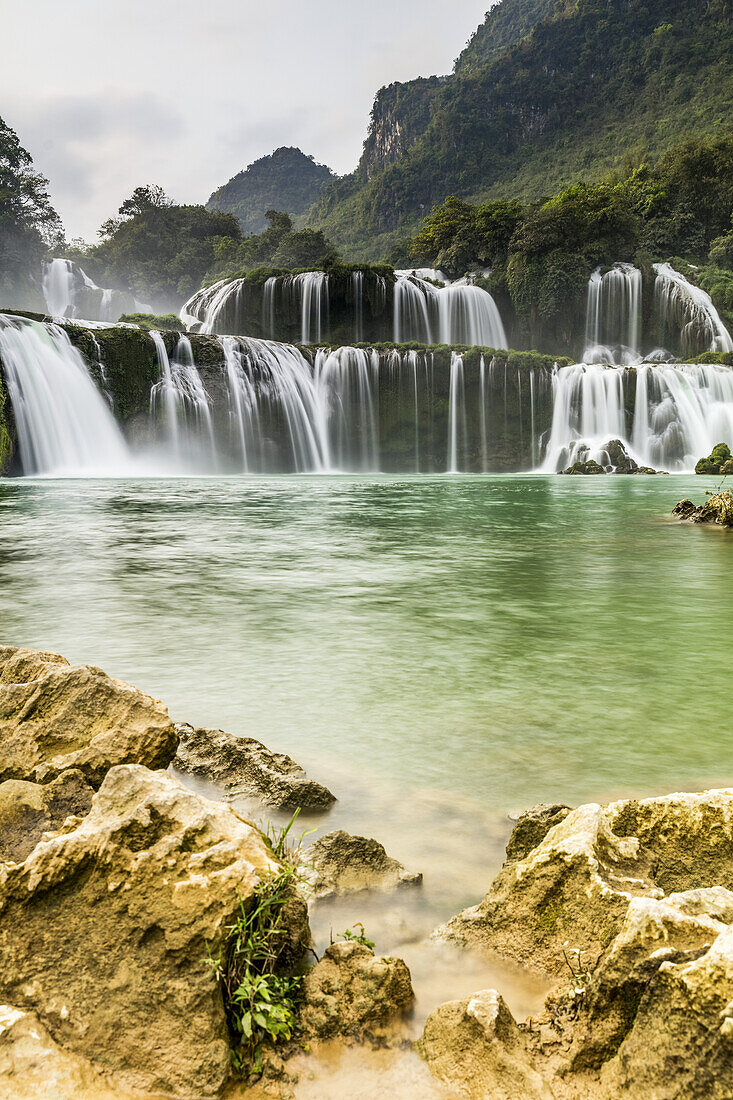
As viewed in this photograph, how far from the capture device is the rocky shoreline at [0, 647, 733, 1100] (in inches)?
50.4

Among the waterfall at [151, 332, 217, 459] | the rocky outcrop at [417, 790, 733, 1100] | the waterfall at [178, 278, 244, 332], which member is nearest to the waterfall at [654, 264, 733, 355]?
the waterfall at [178, 278, 244, 332]

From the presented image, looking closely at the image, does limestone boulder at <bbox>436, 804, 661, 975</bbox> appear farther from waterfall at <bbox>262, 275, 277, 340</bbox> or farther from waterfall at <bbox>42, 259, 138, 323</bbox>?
waterfall at <bbox>42, 259, 138, 323</bbox>

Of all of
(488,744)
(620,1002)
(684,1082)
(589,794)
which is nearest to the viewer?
(684,1082)

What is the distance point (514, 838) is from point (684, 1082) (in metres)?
0.98

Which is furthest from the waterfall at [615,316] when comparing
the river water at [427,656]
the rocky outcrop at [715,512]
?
the river water at [427,656]

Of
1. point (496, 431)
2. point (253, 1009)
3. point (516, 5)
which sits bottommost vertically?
point (253, 1009)

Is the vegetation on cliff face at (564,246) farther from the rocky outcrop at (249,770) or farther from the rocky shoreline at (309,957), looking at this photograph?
the rocky shoreline at (309,957)

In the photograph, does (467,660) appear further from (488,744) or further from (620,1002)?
(620,1002)

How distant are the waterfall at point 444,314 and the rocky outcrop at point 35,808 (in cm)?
3474

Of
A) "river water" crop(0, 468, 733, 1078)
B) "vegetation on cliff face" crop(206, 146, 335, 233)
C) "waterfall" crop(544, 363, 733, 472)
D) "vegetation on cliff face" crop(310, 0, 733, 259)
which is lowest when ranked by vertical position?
"river water" crop(0, 468, 733, 1078)

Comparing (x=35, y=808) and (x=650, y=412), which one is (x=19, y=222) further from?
(x=35, y=808)

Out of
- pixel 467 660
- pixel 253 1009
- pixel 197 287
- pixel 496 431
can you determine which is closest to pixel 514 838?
pixel 253 1009

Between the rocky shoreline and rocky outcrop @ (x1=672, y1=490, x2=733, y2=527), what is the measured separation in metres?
9.78

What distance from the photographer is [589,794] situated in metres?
2.72
